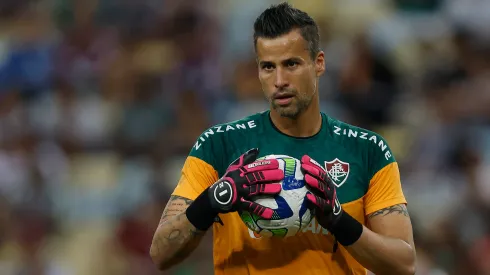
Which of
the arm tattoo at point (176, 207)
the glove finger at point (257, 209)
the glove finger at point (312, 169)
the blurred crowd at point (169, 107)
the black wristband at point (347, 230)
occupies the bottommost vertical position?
the blurred crowd at point (169, 107)

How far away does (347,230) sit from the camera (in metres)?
4.35

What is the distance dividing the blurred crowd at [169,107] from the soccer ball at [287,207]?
14.8ft

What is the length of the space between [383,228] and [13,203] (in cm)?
638

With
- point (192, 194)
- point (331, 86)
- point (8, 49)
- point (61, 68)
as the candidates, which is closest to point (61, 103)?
point (61, 68)

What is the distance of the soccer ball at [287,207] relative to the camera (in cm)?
413

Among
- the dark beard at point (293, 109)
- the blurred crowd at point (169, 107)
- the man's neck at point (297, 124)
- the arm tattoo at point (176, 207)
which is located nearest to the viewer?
the arm tattoo at point (176, 207)

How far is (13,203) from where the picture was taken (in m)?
10.2

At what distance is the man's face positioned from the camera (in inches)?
181

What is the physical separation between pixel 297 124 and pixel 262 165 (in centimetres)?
78

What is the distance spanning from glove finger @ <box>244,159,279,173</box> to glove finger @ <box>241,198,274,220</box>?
0.14 m

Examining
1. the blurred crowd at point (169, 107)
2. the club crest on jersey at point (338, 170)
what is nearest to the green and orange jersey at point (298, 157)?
the club crest on jersey at point (338, 170)

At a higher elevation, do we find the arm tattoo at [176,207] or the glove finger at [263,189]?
the glove finger at [263,189]

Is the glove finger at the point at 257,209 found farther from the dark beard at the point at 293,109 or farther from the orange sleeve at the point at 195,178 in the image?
the dark beard at the point at 293,109

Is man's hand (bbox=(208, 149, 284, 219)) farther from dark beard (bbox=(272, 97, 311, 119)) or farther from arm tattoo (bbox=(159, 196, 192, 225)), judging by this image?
dark beard (bbox=(272, 97, 311, 119))
